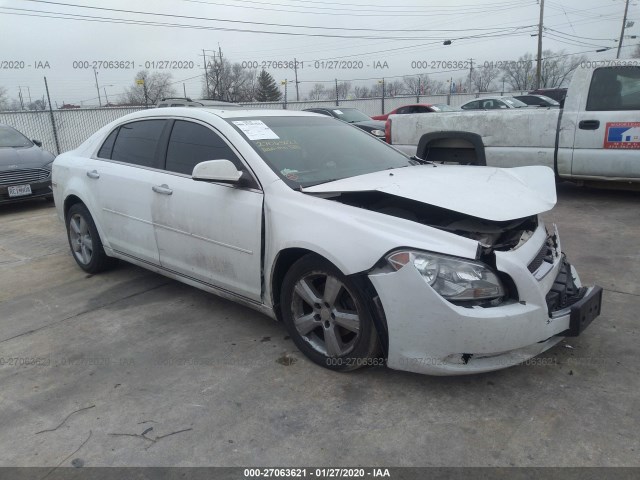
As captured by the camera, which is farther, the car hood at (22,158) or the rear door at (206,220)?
the car hood at (22,158)

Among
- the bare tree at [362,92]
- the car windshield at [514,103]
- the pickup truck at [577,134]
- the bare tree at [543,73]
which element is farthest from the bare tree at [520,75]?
the pickup truck at [577,134]

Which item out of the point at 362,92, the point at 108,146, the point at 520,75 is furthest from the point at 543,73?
the point at 108,146

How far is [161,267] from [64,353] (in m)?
0.97

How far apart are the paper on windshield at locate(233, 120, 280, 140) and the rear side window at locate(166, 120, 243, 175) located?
0.56ft

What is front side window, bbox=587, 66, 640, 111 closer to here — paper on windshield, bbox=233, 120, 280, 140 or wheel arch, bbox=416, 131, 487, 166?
wheel arch, bbox=416, 131, 487, 166

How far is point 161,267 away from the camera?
13.5 ft

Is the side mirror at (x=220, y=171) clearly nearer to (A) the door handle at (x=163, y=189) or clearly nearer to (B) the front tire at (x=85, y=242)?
(A) the door handle at (x=163, y=189)

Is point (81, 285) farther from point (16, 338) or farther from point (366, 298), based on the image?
point (366, 298)

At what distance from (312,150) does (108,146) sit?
2150 millimetres

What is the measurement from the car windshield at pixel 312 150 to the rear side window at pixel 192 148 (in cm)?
18

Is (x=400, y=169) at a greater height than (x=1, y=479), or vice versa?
(x=400, y=169)

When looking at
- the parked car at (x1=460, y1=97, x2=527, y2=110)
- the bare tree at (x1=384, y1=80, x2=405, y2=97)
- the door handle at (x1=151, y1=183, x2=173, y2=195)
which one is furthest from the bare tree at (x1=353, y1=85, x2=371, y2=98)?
the door handle at (x1=151, y1=183, x2=173, y2=195)

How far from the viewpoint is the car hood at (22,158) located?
850 centimetres

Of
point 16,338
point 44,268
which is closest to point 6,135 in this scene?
point 44,268
